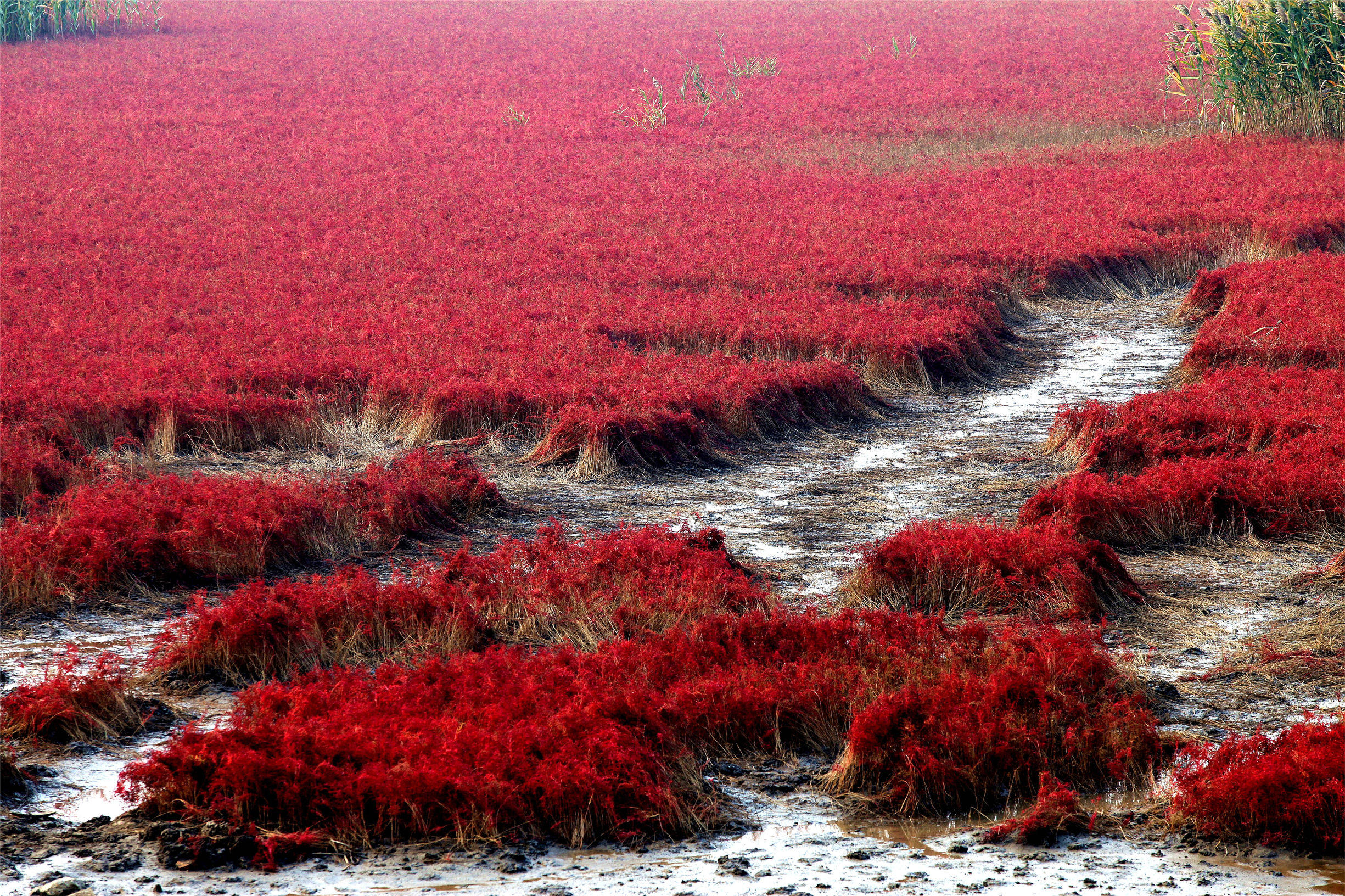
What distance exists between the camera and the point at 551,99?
32.1m

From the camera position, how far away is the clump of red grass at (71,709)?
5199 mm

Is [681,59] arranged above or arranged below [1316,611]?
above

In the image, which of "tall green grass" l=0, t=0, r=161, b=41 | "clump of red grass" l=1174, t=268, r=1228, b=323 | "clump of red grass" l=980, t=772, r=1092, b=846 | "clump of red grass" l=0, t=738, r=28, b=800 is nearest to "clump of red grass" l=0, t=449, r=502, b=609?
"clump of red grass" l=0, t=738, r=28, b=800

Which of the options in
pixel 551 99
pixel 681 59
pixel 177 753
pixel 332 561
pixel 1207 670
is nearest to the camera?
pixel 177 753

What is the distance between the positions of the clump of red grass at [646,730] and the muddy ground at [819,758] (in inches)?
6.0

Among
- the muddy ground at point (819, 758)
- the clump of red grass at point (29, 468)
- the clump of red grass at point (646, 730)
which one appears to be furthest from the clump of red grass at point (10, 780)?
the clump of red grass at point (29, 468)

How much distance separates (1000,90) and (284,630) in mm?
29507

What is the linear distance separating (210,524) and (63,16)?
37.3 meters

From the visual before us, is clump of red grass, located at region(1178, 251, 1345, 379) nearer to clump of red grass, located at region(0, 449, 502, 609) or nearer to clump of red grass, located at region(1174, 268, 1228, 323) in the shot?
clump of red grass, located at region(1174, 268, 1228, 323)

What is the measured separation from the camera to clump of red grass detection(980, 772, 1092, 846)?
175 inches

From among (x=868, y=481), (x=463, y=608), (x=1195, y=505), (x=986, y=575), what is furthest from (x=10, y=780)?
(x=1195, y=505)

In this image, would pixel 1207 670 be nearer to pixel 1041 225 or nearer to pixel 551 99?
pixel 1041 225

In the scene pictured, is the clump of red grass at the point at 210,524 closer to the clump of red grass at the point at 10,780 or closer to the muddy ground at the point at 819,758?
the muddy ground at the point at 819,758

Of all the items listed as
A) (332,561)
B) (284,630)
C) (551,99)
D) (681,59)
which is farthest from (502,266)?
(681,59)
